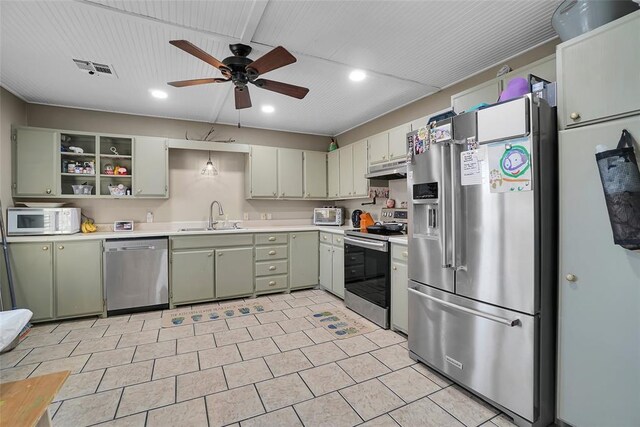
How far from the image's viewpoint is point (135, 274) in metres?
3.50

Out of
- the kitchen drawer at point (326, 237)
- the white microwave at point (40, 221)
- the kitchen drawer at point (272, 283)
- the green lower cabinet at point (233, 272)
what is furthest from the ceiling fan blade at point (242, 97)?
the white microwave at point (40, 221)

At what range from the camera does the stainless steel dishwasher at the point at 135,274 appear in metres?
3.40

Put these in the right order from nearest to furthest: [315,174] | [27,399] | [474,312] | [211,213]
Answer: [27,399] → [474,312] → [211,213] → [315,174]

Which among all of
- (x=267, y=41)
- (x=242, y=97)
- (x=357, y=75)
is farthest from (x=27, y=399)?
(x=357, y=75)

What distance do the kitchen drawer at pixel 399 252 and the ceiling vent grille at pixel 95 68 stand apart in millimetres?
3217

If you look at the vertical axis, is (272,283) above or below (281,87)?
below

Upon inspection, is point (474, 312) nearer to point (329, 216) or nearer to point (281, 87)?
point (281, 87)

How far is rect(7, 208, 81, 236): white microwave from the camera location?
10.4 feet

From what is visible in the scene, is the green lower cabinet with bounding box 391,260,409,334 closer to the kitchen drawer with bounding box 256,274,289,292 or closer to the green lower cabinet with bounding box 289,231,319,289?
the green lower cabinet with bounding box 289,231,319,289

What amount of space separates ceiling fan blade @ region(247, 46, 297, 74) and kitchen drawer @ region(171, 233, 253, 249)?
2301 mm

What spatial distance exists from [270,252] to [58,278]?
2388 millimetres

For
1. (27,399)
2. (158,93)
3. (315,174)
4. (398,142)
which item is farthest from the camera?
(315,174)

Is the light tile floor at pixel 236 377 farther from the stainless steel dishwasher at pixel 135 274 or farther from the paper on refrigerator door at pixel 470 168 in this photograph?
the paper on refrigerator door at pixel 470 168

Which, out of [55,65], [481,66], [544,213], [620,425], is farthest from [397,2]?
[55,65]
